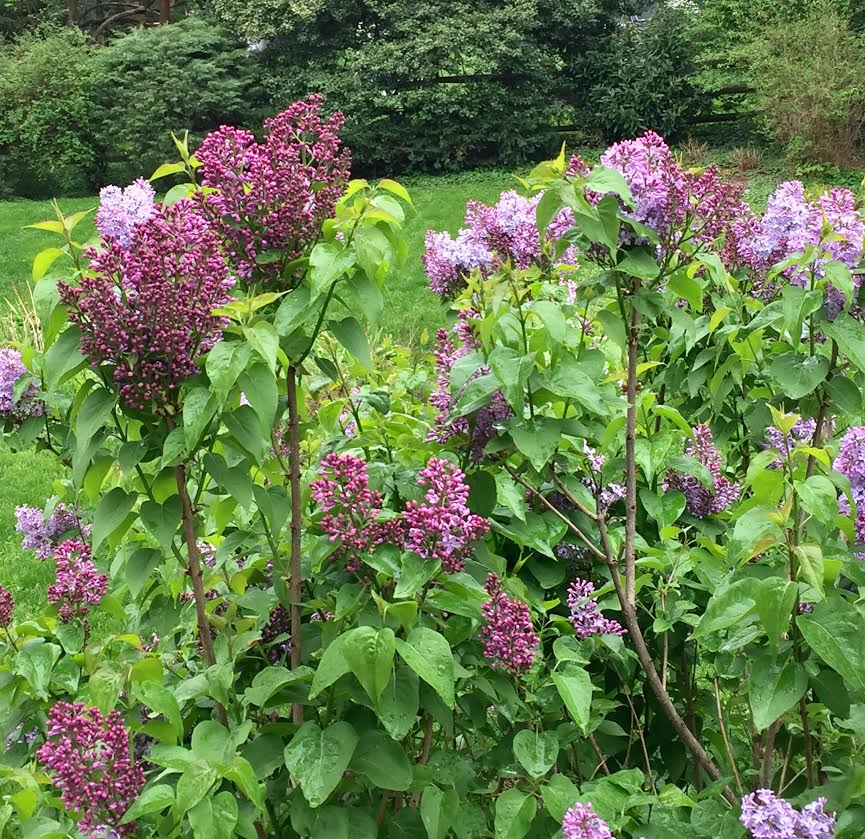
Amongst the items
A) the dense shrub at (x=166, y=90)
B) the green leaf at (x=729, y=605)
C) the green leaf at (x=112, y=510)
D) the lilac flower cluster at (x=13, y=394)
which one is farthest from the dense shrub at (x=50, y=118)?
the green leaf at (x=729, y=605)

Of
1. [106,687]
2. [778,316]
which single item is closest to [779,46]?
[778,316]

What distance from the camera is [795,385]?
5.93ft

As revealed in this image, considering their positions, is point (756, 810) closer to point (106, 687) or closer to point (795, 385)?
point (795, 385)

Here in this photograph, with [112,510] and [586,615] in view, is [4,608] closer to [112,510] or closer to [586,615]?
[112,510]

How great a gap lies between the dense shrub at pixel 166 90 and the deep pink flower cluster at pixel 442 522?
643 inches

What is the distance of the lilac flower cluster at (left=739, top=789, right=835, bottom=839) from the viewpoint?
4.45 feet

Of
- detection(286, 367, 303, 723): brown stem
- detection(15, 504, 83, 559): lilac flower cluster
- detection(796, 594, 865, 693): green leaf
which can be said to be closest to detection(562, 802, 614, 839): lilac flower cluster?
detection(796, 594, 865, 693): green leaf

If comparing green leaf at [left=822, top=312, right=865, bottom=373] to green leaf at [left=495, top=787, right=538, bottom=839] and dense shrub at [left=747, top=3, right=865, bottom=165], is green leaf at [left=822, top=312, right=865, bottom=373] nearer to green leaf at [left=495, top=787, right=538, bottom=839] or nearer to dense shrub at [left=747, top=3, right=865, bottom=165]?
green leaf at [left=495, top=787, right=538, bottom=839]

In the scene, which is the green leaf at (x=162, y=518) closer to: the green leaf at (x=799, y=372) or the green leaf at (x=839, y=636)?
the green leaf at (x=839, y=636)

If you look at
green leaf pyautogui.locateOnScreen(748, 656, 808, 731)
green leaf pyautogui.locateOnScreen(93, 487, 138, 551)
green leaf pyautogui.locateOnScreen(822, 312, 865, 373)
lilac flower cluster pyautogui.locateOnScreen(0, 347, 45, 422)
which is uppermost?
green leaf pyautogui.locateOnScreen(822, 312, 865, 373)

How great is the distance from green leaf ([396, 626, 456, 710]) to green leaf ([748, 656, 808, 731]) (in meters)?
0.48

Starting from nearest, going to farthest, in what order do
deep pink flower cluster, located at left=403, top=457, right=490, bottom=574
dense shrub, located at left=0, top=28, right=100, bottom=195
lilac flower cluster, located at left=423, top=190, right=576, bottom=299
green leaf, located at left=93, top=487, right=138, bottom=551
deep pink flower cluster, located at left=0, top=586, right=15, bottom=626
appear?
deep pink flower cluster, located at left=403, top=457, right=490, bottom=574
green leaf, located at left=93, top=487, right=138, bottom=551
deep pink flower cluster, located at left=0, top=586, right=15, bottom=626
lilac flower cluster, located at left=423, top=190, right=576, bottom=299
dense shrub, located at left=0, top=28, right=100, bottom=195

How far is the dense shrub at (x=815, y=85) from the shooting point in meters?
14.5

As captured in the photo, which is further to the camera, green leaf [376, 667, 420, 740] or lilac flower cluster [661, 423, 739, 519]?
lilac flower cluster [661, 423, 739, 519]
